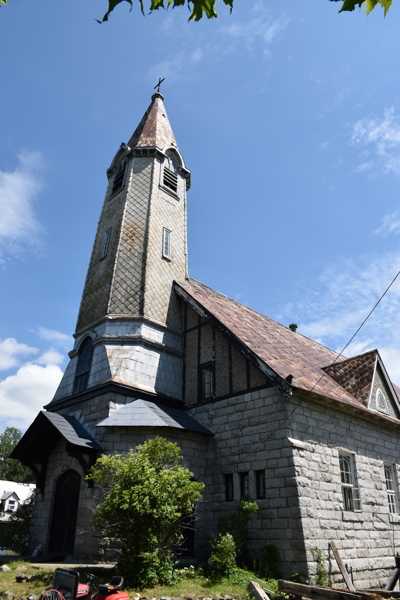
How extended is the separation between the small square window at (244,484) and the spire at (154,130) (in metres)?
15.2

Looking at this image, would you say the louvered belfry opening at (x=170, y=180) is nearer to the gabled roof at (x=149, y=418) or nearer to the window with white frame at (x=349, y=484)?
the gabled roof at (x=149, y=418)

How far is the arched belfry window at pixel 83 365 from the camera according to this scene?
16688 mm

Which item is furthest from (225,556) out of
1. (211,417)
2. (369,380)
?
(369,380)

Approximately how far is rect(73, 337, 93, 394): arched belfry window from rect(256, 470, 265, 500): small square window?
686 cm

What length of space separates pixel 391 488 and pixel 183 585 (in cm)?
924

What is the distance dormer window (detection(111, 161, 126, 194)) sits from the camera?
2159 centimetres

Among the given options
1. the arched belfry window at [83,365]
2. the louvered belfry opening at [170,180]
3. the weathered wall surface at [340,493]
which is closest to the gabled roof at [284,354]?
the weathered wall surface at [340,493]

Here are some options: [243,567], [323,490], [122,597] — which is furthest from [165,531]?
[323,490]

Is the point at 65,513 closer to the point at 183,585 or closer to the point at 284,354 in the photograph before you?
the point at 183,585

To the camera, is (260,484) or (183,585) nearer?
(183,585)

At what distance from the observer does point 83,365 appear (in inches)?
676

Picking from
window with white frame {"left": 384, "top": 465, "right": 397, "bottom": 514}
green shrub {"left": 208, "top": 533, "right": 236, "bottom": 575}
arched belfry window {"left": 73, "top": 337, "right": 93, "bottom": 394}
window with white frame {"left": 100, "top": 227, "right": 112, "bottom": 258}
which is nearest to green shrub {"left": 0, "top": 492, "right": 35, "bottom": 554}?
arched belfry window {"left": 73, "top": 337, "right": 93, "bottom": 394}

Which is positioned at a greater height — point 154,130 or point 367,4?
point 154,130

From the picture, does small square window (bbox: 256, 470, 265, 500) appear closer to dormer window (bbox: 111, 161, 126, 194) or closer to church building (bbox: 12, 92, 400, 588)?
church building (bbox: 12, 92, 400, 588)
